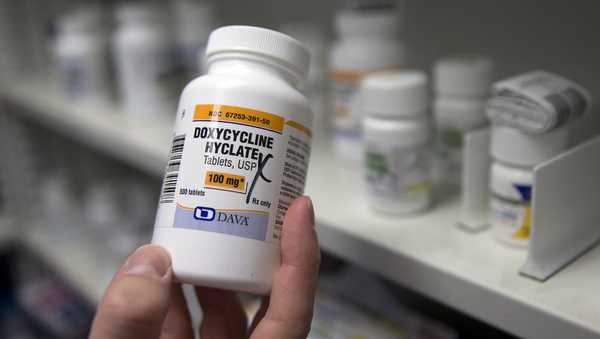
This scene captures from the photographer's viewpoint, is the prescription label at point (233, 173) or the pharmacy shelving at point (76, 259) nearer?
the prescription label at point (233, 173)

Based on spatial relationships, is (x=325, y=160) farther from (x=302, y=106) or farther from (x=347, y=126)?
(x=302, y=106)

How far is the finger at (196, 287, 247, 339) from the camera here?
0.44m

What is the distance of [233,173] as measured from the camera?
330 millimetres

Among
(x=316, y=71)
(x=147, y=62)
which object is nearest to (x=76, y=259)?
(x=147, y=62)

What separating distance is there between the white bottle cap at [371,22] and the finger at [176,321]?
0.33 m

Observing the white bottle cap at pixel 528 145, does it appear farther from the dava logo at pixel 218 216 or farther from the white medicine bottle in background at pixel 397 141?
the dava logo at pixel 218 216

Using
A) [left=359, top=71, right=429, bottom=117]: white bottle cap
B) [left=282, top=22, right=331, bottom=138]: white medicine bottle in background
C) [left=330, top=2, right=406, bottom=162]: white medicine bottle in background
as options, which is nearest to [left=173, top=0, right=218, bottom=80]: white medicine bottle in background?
[left=282, top=22, right=331, bottom=138]: white medicine bottle in background

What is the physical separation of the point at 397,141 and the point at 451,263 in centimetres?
11

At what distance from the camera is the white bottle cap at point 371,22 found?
1.81 ft

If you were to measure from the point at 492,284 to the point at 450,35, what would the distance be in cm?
40

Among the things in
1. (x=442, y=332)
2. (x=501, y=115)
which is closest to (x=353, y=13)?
(x=501, y=115)

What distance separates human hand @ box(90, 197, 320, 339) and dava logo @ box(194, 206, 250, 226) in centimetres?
3

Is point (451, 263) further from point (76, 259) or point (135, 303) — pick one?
point (76, 259)

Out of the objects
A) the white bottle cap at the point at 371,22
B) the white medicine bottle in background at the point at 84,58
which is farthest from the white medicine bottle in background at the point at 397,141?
the white medicine bottle in background at the point at 84,58
